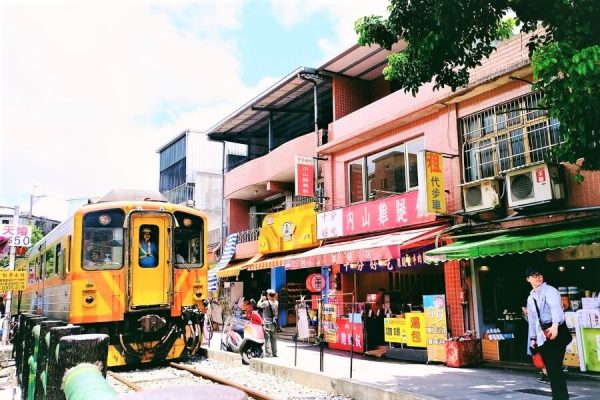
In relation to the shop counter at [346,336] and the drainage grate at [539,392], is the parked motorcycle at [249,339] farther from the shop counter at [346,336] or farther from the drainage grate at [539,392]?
the drainage grate at [539,392]

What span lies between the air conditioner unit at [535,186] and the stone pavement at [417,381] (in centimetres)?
311

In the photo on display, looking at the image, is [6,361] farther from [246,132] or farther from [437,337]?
[246,132]

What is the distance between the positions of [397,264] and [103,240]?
689cm

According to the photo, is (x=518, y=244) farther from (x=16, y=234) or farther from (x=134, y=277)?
(x=16, y=234)

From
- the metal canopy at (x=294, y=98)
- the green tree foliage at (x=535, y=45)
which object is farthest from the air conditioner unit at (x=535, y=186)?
the metal canopy at (x=294, y=98)

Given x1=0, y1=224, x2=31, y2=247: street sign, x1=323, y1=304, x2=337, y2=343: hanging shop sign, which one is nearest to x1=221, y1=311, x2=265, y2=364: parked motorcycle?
x1=323, y1=304, x2=337, y2=343: hanging shop sign

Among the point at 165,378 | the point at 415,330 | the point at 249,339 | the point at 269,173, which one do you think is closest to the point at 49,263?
the point at 165,378

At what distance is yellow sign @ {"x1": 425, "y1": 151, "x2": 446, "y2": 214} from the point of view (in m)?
10.9

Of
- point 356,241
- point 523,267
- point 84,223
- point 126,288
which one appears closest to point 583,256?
point 523,267

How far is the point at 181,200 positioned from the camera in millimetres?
28312

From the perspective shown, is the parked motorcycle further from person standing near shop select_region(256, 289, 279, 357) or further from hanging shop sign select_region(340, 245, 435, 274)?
hanging shop sign select_region(340, 245, 435, 274)

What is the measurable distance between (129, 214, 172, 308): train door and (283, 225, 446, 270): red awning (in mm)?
3954

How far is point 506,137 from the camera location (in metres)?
10.4

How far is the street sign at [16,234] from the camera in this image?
57.5 feet
